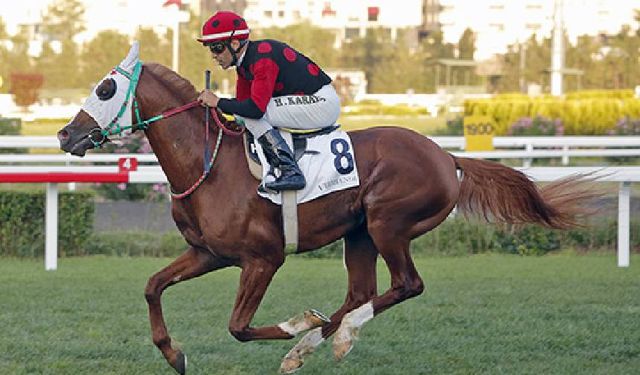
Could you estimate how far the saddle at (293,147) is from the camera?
591 centimetres

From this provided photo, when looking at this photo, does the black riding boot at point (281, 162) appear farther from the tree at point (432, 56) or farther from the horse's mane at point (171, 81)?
the tree at point (432, 56)

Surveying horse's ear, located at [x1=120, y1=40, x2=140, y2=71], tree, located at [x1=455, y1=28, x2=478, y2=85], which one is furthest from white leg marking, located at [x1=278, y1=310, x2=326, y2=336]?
tree, located at [x1=455, y1=28, x2=478, y2=85]

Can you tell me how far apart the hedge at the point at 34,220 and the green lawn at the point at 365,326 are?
0.20m

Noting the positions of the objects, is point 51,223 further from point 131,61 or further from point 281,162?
point 281,162

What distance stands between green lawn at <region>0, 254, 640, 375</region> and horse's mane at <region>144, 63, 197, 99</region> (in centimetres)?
129

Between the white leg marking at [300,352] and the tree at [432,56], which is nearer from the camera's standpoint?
the white leg marking at [300,352]

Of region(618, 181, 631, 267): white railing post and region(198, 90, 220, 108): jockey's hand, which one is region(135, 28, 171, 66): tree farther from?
region(198, 90, 220, 108): jockey's hand

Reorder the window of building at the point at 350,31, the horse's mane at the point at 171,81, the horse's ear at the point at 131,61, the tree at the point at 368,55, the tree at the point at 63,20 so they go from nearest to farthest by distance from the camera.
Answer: the horse's ear at the point at 131,61, the horse's mane at the point at 171,81, the tree at the point at 63,20, the tree at the point at 368,55, the window of building at the point at 350,31

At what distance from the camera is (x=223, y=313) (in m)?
7.62

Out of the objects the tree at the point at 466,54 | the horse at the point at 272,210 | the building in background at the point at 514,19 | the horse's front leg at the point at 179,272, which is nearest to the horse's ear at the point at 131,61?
the horse at the point at 272,210

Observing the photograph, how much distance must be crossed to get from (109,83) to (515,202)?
2147 mm

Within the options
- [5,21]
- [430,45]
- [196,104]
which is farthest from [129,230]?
[430,45]

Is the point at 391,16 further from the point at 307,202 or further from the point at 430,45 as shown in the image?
the point at 307,202

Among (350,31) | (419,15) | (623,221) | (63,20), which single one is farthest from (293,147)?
(419,15)
